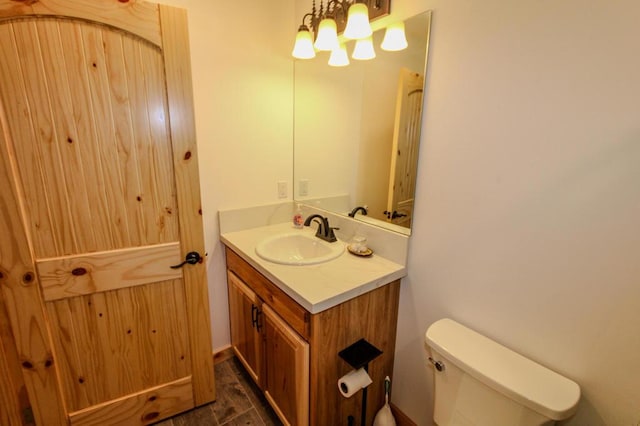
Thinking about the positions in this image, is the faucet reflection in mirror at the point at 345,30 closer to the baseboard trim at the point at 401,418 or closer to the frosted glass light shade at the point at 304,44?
the frosted glass light shade at the point at 304,44

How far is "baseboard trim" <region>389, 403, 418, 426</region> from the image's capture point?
1.42 metres

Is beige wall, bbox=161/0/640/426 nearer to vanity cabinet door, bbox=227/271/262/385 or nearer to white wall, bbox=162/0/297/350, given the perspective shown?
vanity cabinet door, bbox=227/271/262/385

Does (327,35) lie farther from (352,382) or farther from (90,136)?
(352,382)

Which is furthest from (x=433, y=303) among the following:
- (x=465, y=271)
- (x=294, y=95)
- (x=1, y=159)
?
(x=1, y=159)

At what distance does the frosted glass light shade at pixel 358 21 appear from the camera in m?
1.22

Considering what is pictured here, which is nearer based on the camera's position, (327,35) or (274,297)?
(274,297)

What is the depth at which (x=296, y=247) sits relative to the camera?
177 centimetres

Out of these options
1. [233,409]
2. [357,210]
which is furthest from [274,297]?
[233,409]

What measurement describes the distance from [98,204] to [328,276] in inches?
40.1

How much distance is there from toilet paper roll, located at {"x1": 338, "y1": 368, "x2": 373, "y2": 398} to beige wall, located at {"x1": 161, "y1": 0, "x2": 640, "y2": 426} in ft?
1.16

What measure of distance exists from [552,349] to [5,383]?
2.11 meters

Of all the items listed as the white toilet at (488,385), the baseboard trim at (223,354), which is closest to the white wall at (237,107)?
the baseboard trim at (223,354)

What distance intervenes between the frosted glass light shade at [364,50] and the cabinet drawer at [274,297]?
3.98 feet

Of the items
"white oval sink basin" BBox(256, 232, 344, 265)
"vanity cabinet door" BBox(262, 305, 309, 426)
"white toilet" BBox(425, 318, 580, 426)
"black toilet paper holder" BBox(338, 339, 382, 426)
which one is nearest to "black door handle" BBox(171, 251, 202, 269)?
"white oval sink basin" BBox(256, 232, 344, 265)
